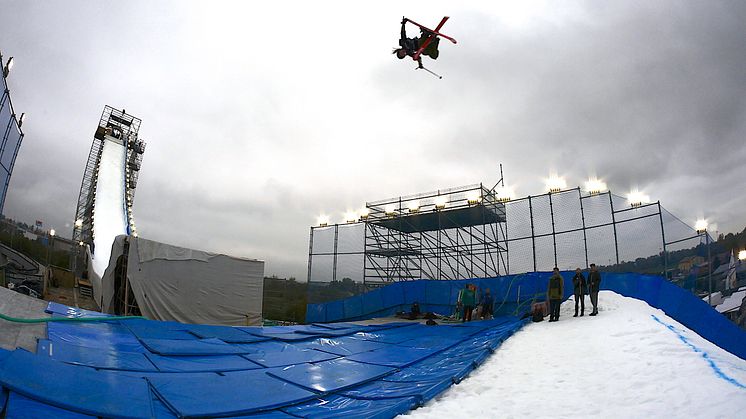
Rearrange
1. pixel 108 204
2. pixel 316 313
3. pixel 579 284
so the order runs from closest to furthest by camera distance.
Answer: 1. pixel 579 284
2. pixel 316 313
3. pixel 108 204

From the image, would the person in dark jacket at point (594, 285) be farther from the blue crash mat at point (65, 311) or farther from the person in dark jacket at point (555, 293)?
the blue crash mat at point (65, 311)

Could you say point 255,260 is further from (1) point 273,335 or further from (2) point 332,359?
(2) point 332,359

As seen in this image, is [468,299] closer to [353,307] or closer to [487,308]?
[487,308]

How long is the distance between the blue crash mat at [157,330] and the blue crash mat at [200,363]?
4.15 ft

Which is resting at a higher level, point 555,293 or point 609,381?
point 555,293

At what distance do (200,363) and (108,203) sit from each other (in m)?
19.9

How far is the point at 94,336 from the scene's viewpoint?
487 centimetres

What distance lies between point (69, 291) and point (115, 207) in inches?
188

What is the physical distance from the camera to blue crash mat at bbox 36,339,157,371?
142 inches

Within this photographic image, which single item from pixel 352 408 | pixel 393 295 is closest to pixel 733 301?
pixel 393 295

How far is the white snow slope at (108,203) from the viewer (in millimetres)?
15927

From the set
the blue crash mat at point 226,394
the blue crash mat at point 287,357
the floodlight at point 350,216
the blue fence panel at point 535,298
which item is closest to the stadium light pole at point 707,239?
the blue fence panel at point 535,298

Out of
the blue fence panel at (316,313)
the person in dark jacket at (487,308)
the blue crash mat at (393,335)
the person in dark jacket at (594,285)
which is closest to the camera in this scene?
the blue crash mat at (393,335)

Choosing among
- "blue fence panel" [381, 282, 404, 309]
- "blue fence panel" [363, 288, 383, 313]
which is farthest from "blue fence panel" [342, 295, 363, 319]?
"blue fence panel" [381, 282, 404, 309]
